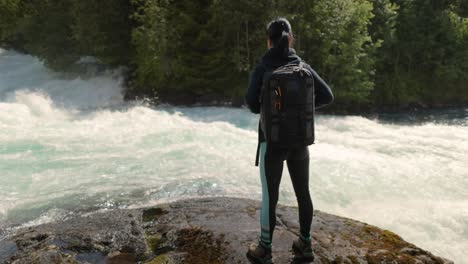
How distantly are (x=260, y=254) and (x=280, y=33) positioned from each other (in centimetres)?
204

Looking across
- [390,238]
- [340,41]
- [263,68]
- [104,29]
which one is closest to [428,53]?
[340,41]

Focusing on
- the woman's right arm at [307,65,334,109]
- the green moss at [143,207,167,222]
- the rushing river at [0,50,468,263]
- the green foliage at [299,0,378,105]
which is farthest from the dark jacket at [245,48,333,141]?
the green foliage at [299,0,378,105]

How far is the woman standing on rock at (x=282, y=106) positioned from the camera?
3.40 metres

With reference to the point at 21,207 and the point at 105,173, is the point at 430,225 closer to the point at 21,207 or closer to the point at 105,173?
the point at 105,173

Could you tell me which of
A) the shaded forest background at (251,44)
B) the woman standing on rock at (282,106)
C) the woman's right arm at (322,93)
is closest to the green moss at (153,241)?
the woman standing on rock at (282,106)

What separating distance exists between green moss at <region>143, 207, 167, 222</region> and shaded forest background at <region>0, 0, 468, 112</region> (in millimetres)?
12904

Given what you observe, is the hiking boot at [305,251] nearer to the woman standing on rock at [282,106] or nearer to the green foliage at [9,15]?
the woman standing on rock at [282,106]

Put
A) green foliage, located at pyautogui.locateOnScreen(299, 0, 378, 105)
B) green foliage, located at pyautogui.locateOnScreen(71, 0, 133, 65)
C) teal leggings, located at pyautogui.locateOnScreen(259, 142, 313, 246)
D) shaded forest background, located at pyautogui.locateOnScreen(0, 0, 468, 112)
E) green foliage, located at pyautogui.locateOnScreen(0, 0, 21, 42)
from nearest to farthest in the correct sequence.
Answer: teal leggings, located at pyautogui.locateOnScreen(259, 142, 313, 246) → green foliage, located at pyautogui.locateOnScreen(299, 0, 378, 105) → shaded forest background, located at pyautogui.locateOnScreen(0, 0, 468, 112) → green foliage, located at pyautogui.locateOnScreen(71, 0, 133, 65) → green foliage, located at pyautogui.locateOnScreen(0, 0, 21, 42)

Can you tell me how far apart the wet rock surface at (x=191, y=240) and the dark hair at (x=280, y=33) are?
6.69 ft

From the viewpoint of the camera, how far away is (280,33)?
348 centimetres

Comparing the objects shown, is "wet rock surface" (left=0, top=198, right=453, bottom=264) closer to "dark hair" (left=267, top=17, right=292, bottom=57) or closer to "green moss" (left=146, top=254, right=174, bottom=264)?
"green moss" (left=146, top=254, right=174, bottom=264)

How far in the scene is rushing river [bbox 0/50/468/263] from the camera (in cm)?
691

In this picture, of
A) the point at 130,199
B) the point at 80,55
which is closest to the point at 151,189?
the point at 130,199

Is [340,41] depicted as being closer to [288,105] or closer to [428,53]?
[428,53]
